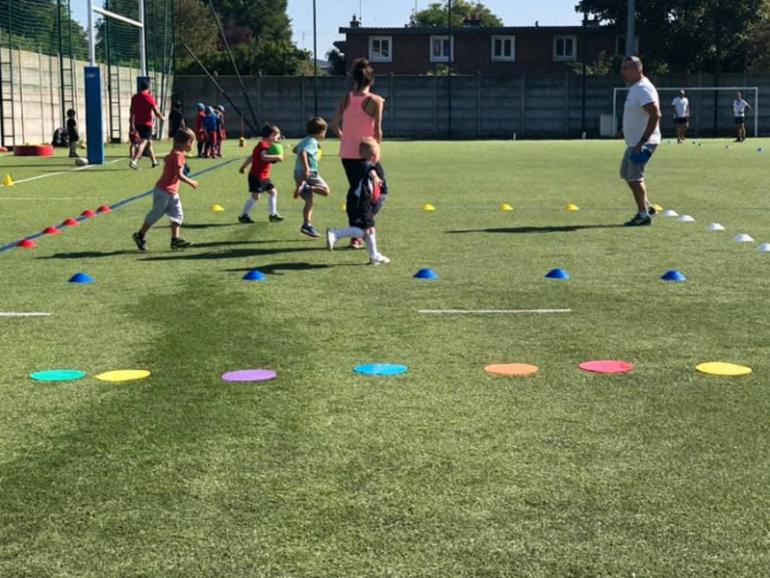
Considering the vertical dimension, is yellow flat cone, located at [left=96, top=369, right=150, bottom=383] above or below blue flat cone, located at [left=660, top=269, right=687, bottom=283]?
below

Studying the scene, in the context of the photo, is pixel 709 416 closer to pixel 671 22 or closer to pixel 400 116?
pixel 400 116

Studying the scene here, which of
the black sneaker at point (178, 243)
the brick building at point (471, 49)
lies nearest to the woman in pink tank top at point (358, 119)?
the black sneaker at point (178, 243)

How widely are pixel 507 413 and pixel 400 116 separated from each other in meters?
52.7

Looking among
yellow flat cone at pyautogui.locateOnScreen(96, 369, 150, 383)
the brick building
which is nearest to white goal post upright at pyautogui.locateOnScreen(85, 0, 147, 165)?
yellow flat cone at pyautogui.locateOnScreen(96, 369, 150, 383)

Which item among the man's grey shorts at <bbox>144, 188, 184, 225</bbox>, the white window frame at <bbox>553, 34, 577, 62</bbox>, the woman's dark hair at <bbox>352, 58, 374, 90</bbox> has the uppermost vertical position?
the white window frame at <bbox>553, 34, 577, 62</bbox>

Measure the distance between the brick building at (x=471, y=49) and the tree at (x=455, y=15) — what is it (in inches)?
1677

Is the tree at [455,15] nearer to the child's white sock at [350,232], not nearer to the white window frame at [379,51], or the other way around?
the white window frame at [379,51]

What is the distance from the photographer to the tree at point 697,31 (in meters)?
65.6

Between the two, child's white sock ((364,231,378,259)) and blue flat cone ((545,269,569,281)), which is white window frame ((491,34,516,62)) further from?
blue flat cone ((545,269,569,281))

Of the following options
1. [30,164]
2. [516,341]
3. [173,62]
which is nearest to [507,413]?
[516,341]

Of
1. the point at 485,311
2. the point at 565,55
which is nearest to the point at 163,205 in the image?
the point at 485,311

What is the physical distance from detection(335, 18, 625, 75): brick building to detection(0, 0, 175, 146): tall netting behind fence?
31327 mm

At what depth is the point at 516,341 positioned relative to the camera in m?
6.69

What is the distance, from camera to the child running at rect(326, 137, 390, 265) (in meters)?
10.1
